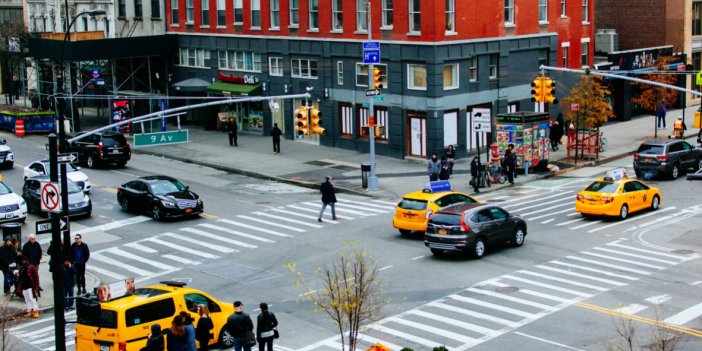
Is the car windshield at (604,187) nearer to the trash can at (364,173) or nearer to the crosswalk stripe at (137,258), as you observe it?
the trash can at (364,173)

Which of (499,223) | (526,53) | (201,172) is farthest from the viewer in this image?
(526,53)

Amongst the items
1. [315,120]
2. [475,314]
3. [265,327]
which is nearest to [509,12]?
[315,120]

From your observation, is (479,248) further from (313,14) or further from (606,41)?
(606,41)

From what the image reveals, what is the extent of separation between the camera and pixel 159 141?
142 ft

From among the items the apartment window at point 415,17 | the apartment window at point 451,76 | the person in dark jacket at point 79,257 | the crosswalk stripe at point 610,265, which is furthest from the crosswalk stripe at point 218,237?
the apartment window at point 415,17

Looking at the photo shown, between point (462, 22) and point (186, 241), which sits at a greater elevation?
point (462, 22)

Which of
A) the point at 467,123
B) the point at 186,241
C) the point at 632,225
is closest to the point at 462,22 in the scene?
the point at 467,123

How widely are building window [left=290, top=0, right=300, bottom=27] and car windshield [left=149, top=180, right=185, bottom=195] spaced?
21.9 m

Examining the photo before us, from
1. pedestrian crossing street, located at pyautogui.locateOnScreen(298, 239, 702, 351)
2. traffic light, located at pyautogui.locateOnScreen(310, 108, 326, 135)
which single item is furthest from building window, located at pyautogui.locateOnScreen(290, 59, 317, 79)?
pedestrian crossing street, located at pyautogui.locateOnScreen(298, 239, 702, 351)

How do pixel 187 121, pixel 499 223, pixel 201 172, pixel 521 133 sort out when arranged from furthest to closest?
pixel 187 121, pixel 201 172, pixel 521 133, pixel 499 223

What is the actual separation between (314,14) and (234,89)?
8.25 m

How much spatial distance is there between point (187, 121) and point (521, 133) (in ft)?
97.9

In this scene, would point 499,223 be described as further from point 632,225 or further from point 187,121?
point 187,121

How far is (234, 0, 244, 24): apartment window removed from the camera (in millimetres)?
64125
